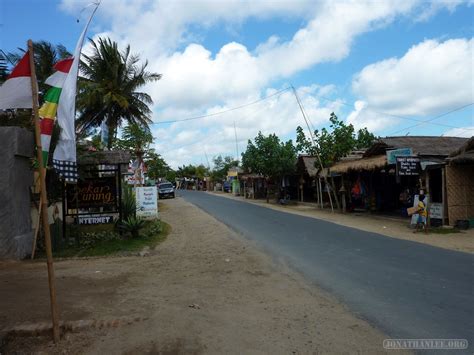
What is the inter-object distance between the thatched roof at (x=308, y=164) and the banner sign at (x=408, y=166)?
12.0 meters

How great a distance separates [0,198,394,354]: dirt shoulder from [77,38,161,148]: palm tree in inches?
800

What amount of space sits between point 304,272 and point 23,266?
20.5 feet

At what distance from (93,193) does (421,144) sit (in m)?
15.9

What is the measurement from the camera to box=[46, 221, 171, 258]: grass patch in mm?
11422

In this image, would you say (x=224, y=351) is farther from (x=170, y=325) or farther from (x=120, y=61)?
(x=120, y=61)

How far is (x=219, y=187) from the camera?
80.0 metres

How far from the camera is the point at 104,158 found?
12945 mm

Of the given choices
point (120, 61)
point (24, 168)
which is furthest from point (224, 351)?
point (120, 61)

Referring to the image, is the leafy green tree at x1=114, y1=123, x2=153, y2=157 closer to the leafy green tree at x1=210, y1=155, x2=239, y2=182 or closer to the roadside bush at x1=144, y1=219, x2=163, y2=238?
the roadside bush at x1=144, y1=219, x2=163, y2=238

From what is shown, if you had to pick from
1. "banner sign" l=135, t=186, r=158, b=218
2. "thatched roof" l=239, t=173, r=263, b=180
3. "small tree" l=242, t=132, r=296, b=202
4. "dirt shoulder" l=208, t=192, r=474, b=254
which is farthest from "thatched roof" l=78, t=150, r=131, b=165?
"thatched roof" l=239, t=173, r=263, b=180

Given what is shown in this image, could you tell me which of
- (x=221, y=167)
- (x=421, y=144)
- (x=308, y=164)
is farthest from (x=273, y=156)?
(x=221, y=167)

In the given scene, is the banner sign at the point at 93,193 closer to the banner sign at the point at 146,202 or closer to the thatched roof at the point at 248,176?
the banner sign at the point at 146,202

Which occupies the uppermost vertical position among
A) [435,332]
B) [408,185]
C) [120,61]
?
[120,61]

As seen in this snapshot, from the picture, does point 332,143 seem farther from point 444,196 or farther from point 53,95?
point 53,95
